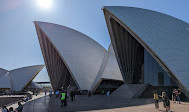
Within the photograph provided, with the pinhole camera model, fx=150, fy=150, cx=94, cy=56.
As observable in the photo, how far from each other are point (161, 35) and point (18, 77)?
142ft

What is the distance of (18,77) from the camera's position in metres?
45.3

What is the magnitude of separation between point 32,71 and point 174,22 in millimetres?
42104

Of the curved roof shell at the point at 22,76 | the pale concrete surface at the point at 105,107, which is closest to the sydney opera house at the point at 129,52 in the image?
the pale concrete surface at the point at 105,107

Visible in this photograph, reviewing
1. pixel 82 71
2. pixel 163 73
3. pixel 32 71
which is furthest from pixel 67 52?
pixel 32 71

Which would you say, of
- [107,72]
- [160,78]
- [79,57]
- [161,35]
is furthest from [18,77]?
[161,35]

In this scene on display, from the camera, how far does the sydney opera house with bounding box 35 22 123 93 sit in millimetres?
Answer: 25062

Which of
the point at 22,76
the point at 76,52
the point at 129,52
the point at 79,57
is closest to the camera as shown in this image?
the point at 129,52

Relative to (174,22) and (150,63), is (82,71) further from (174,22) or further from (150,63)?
(174,22)

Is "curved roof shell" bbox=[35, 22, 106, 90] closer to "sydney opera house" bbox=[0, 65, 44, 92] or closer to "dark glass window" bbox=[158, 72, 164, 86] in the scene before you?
"dark glass window" bbox=[158, 72, 164, 86]

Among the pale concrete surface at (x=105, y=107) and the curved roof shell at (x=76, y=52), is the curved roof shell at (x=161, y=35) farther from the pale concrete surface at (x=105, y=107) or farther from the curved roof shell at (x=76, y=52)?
the curved roof shell at (x=76, y=52)

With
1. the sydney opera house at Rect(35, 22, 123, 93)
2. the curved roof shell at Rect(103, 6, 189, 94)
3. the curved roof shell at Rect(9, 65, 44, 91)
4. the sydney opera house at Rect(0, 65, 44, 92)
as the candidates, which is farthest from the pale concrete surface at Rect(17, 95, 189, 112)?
the sydney opera house at Rect(0, 65, 44, 92)

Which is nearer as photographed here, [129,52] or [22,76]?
[129,52]

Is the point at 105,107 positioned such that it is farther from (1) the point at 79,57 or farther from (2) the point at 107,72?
(1) the point at 79,57

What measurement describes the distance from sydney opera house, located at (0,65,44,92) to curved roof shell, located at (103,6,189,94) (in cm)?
3592
